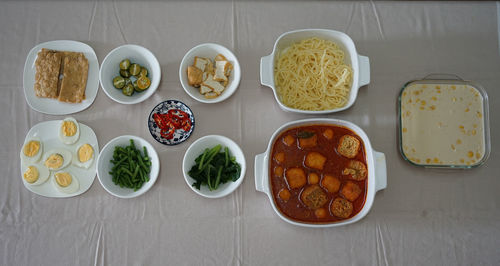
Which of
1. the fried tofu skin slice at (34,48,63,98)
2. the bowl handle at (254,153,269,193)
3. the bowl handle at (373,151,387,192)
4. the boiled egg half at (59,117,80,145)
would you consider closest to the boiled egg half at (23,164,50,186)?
the boiled egg half at (59,117,80,145)

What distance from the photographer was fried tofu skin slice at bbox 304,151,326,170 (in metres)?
2.05

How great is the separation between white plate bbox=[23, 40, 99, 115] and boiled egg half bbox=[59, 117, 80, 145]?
9 cm

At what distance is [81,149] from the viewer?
7.20 feet

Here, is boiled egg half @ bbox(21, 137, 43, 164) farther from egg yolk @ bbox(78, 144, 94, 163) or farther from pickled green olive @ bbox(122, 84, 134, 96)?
pickled green olive @ bbox(122, 84, 134, 96)

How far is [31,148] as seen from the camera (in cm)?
219

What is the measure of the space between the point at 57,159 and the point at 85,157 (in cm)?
17

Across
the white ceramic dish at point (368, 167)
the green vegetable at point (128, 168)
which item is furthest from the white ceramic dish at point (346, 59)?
the green vegetable at point (128, 168)

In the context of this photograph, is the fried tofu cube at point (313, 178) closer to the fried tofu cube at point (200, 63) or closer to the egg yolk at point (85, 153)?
the fried tofu cube at point (200, 63)

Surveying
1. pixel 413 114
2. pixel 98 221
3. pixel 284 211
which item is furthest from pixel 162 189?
pixel 413 114

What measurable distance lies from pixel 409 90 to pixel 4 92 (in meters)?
2.84

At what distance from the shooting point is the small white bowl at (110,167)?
6.73ft

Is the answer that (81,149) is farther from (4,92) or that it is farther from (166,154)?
(4,92)

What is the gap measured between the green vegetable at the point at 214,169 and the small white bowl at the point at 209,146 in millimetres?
26

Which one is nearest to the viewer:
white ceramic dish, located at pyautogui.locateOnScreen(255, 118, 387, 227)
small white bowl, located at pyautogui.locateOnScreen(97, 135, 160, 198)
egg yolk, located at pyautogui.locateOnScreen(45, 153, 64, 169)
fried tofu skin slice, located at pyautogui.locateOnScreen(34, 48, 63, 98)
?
white ceramic dish, located at pyautogui.locateOnScreen(255, 118, 387, 227)
